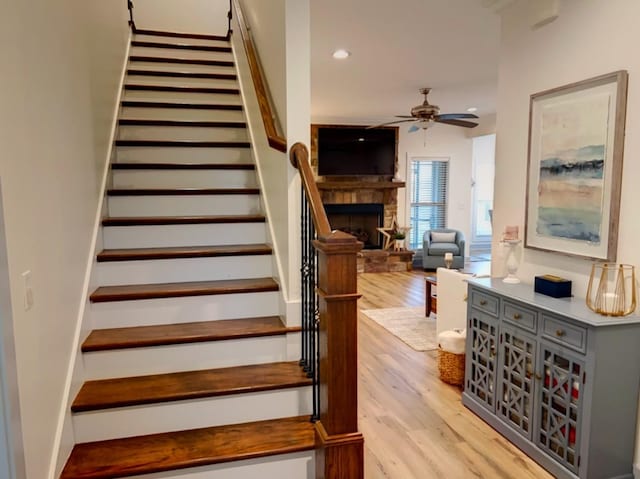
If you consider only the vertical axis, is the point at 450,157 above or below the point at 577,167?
above

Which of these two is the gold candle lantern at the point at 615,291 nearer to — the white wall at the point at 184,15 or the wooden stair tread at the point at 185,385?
the wooden stair tread at the point at 185,385

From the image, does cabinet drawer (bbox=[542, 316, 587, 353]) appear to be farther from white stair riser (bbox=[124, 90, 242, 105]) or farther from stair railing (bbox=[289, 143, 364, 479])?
white stair riser (bbox=[124, 90, 242, 105])

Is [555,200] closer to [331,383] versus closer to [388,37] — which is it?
[331,383]

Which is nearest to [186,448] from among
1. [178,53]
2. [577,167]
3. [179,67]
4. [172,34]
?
[577,167]

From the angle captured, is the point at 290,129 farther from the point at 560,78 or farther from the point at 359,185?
the point at 359,185

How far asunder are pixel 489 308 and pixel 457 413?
77 centimetres

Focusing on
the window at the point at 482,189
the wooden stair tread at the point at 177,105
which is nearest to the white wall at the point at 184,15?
the wooden stair tread at the point at 177,105

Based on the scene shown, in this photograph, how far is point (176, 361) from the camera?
89.3 inches

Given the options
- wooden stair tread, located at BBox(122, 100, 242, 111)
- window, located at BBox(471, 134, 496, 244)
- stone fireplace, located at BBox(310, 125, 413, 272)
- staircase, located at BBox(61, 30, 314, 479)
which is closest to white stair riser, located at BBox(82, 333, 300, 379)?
staircase, located at BBox(61, 30, 314, 479)

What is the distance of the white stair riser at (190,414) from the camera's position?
6.41 ft

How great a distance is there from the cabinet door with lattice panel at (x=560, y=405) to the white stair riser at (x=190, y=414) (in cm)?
Result: 129

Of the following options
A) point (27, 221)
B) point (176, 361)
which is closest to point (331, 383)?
point (176, 361)

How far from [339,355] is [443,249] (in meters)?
6.81

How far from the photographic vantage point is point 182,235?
9.41 feet
